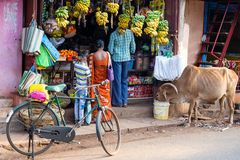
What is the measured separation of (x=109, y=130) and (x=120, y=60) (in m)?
3.00

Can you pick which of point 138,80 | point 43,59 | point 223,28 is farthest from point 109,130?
point 223,28

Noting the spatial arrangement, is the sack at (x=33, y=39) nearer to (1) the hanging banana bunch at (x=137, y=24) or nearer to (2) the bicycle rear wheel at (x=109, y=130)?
(2) the bicycle rear wheel at (x=109, y=130)

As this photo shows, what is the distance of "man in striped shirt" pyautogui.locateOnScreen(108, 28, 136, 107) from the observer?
10.4 meters

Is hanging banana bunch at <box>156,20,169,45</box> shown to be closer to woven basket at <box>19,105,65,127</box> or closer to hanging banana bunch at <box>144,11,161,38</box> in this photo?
hanging banana bunch at <box>144,11,161,38</box>

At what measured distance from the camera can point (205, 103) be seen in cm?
1159

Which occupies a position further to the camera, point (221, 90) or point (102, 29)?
point (102, 29)

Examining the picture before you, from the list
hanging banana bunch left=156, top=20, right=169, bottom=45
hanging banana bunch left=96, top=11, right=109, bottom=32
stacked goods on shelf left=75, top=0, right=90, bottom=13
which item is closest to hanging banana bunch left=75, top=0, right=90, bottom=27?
stacked goods on shelf left=75, top=0, right=90, bottom=13

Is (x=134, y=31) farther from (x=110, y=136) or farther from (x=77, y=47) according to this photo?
(x=110, y=136)

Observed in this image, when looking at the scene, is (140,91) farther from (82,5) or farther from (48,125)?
(48,125)

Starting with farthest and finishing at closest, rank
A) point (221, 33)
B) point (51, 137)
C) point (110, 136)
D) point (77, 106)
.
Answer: point (221, 33), point (77, 106), point (110, 136), point (51, 137)

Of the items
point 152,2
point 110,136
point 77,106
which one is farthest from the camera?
point 152,2

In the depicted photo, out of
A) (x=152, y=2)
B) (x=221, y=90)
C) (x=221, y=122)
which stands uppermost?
(x=152, y=2)

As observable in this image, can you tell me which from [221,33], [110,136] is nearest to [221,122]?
Answer: [221,33]

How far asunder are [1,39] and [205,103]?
5326 mm
